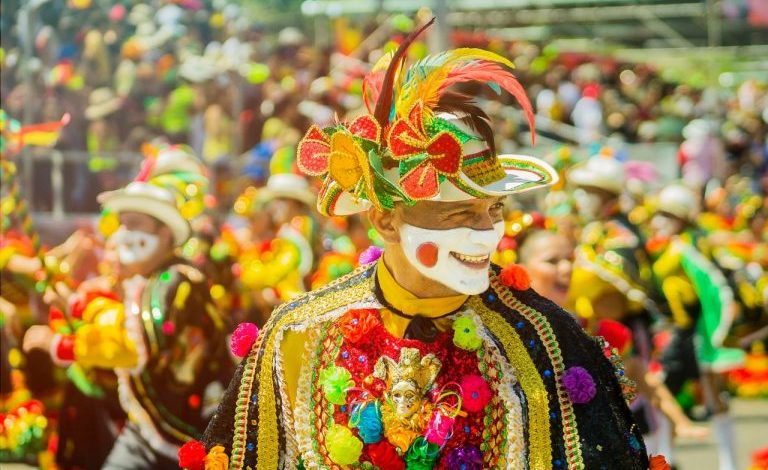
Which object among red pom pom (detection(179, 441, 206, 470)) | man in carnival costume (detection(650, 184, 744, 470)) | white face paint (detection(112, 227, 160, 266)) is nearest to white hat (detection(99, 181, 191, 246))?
white face paint (detection(112, 227, 160, 266))

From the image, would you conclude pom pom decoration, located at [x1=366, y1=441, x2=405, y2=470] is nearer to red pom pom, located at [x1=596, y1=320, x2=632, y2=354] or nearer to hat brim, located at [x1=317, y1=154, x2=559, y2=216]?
hat brim, located at [x1=317, y1=154, x2=559, y2=216]

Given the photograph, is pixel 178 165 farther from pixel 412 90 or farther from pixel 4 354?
pixel 412 90

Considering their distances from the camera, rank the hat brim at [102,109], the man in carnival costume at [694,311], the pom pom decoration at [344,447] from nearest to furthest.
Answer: the pom pom decoration at [344,447] → the man in carnival costume at [694,311] → the hat brim at [102,109]

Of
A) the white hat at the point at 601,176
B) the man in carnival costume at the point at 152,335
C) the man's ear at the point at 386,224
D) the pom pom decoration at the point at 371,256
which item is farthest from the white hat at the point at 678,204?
the man's ear at the point at 386,224

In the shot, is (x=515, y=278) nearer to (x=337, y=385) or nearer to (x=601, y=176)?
(x=337, y=385)

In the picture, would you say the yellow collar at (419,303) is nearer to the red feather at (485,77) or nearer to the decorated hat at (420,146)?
the decorated hat at (420,146)

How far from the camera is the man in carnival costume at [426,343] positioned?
4438mm

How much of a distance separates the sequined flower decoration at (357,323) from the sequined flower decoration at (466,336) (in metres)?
0.27

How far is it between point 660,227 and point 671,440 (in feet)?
5.81

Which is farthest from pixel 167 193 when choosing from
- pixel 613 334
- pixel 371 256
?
pixel 613 334

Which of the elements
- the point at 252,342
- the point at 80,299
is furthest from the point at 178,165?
the point at 252,342

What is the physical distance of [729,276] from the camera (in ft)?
35.2

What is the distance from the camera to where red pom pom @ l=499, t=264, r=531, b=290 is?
4.70m

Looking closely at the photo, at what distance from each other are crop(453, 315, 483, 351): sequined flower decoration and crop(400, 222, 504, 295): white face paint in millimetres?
125
